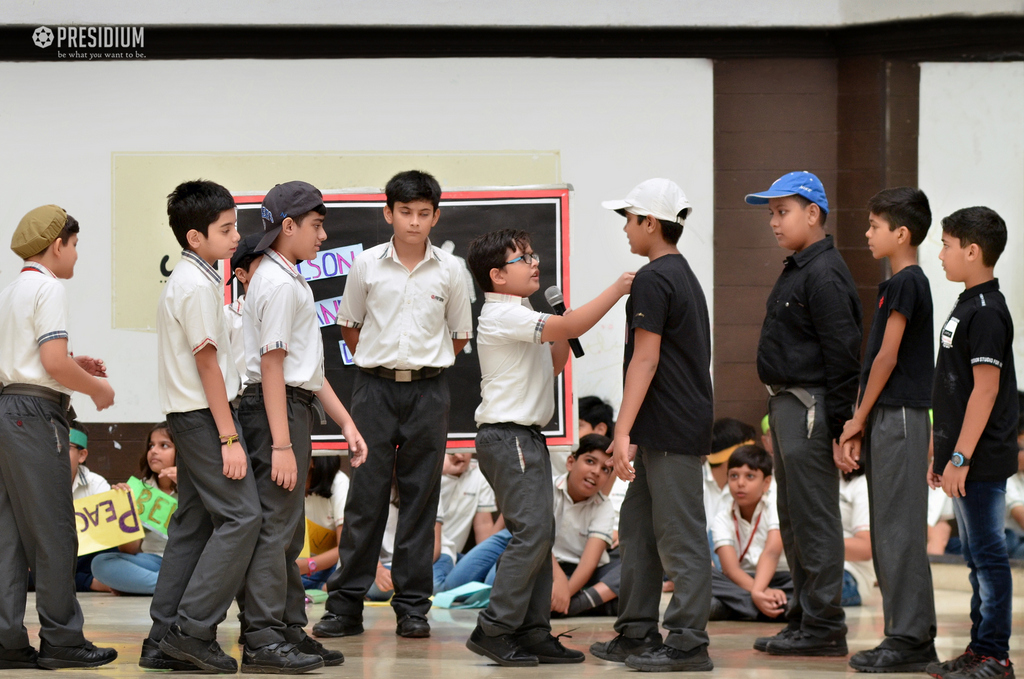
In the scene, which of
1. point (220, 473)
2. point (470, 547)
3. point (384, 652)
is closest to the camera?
point (220, 473)

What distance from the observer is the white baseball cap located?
3.70 metres

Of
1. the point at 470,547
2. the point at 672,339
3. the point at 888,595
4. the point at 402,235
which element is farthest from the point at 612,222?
the point at 888,595

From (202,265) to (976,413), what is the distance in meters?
2.59

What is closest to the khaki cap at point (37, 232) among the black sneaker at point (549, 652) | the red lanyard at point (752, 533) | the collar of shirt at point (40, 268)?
the collar of shirt at point (40, 268)

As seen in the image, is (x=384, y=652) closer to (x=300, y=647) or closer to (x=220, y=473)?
(x=300, y=647)

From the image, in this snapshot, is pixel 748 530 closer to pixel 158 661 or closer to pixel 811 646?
pixel 811 646

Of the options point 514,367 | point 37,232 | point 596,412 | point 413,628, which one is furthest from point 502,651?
point 596,412

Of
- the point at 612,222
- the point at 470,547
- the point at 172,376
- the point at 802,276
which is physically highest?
the point at 612,222

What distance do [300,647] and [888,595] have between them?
202 cm

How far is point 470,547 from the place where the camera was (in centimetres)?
596

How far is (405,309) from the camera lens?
4.22m

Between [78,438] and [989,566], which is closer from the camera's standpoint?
[989,566]

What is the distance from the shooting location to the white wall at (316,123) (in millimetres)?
6641

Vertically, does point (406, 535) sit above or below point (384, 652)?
above
